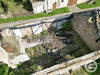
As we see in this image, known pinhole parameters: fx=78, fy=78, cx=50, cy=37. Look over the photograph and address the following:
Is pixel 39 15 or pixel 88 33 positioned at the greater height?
pixel 39 15

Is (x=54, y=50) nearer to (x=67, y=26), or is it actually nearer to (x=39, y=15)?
(x=67, y=26)

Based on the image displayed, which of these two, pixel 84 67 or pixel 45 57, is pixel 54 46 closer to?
pixel 45 57

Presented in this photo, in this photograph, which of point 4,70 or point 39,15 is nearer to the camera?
point 4,70

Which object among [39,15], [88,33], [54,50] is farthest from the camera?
[39,15]

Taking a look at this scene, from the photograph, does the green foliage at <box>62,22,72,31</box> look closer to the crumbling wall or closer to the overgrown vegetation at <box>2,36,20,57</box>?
the crumbling wall

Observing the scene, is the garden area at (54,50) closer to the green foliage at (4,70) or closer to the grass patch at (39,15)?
the green foliage at (4,70)

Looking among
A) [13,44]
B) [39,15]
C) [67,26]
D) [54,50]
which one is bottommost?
[54,50]

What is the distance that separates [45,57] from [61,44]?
2.96 meters

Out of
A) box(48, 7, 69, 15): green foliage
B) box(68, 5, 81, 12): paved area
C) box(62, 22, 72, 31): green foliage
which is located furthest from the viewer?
box(68, 5, 81, 12): paved area

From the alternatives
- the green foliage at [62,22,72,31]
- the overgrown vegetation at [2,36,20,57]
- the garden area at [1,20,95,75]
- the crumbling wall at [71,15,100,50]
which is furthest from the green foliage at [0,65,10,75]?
the crumbling wall at [71,15,100,50]

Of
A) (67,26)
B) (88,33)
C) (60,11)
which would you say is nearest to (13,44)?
(67,26)

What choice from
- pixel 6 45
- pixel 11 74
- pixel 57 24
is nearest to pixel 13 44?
pixel 6 45

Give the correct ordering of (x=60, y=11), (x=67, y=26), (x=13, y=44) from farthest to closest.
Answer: (x=60, y=11) → (x=67, y=26) → (x=13, y=44)

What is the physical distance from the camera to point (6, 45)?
24.0 feet
